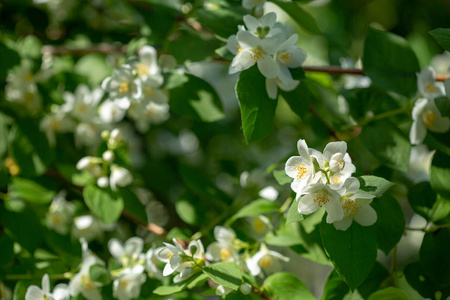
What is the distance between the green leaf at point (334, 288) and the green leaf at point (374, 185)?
27cm

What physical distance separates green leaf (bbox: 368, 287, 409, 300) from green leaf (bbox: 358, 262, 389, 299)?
0.20ft

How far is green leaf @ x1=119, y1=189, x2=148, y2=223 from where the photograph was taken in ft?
4.39

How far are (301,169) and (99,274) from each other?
551 mm

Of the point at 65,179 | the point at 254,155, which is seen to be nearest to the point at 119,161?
the point at 65,179

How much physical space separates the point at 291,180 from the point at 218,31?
0.40m

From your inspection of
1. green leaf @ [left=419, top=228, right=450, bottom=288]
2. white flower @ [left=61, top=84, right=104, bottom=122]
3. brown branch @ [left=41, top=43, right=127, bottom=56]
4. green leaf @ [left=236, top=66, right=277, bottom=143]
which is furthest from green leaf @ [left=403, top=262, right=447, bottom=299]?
brown branch @ [left=41, top=43, right=127, bottom=56]

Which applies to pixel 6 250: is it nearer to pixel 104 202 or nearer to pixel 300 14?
pixel 104 202

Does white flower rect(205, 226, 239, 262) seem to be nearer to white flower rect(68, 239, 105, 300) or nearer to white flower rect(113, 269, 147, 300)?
white flower rect(113, 269, 147, 300)

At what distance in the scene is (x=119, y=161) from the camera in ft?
4.38

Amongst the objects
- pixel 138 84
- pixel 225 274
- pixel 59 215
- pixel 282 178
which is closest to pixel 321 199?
pixel 282 178

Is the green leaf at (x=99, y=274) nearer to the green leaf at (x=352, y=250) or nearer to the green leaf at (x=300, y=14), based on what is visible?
the green leaf at (x=352, y=250)

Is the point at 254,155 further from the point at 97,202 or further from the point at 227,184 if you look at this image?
the point at 97,202

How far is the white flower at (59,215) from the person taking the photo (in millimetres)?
1412

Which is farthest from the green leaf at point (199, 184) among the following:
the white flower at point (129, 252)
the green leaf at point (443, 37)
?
the green leaf at point (443, 37)
